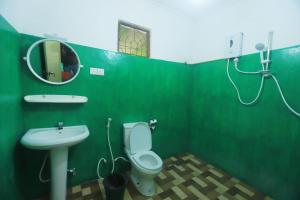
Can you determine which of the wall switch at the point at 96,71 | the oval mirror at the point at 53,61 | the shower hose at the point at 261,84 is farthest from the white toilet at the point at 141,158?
the shower hose at the point at 261,84

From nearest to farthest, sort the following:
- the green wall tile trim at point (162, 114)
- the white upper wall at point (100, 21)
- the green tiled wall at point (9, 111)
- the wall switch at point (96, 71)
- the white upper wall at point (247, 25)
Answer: the green tiled wall at point (9, 111) → the green wall tile trim at point (162, 114) → the white upper wall at point (100, 21) → the white upper wall at point (247, 25) → the wall switch at point (96, 71)

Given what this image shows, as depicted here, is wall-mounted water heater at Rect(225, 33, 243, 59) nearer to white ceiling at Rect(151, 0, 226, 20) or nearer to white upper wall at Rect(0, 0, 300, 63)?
white upper wall at Rect(0, 0, 300, 63)

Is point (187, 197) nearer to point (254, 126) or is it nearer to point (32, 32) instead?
point (254, 126)

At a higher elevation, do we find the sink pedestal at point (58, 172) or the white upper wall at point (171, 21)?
the white upper wall at point (171, 21)

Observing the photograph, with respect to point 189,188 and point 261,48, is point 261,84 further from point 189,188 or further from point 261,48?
point 189,188

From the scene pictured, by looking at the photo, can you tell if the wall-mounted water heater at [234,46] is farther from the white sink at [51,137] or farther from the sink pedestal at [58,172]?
the sink pedestal at [58,172]

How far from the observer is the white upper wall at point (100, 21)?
1335 millimetres

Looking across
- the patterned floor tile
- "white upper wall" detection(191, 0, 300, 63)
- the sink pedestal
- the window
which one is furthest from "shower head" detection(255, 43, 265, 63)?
the sink pedestal

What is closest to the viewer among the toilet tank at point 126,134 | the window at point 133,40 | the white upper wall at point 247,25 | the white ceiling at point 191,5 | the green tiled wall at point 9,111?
the green tiled wall at point 9,111

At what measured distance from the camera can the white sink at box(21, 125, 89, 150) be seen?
3.53 feet

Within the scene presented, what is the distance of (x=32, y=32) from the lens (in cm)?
135

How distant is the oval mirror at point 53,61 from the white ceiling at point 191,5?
147 centimetres

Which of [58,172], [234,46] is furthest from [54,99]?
[234,46]

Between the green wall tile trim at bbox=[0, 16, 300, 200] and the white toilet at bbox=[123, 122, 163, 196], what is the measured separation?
0.53ft
